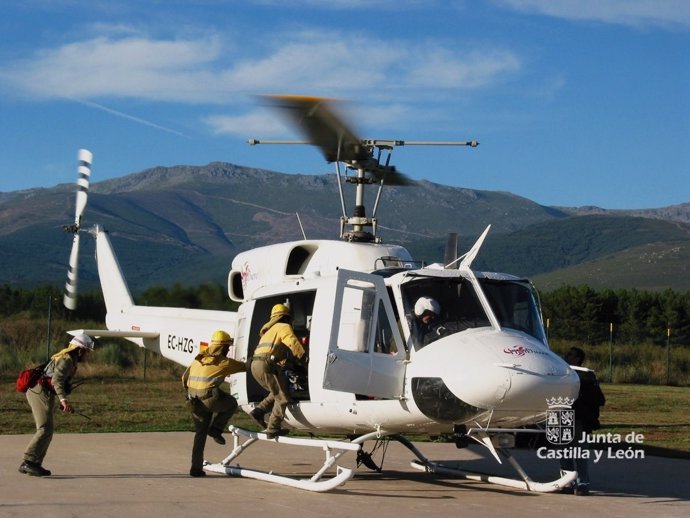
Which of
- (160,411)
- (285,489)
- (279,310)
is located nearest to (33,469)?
(285,489)

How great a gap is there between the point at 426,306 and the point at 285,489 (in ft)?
8.62

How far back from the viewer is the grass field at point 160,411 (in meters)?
19.2

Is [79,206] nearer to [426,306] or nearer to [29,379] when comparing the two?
[29,379]

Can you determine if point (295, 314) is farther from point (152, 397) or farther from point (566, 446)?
point (152, 397)

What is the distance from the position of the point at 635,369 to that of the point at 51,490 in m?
29.3

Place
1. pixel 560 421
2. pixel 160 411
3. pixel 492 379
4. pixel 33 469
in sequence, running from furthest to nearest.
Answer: pixel 160 411 < pixel 33 469 < pixel 560 421 < pixel 492 379

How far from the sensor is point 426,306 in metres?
11.7

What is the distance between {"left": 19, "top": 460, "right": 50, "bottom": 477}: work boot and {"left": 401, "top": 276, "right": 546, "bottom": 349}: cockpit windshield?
457cm

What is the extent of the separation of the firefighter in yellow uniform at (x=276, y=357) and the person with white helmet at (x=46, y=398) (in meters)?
2.12

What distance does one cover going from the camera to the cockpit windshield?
11664mm

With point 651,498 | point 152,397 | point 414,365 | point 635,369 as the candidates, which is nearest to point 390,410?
point 414,365

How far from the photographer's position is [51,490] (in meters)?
11.6

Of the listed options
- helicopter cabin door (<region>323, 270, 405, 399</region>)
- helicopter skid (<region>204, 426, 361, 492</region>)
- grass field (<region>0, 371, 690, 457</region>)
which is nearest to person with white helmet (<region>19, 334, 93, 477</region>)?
helicopter skid (<region>204, 426, 361, 492</region>)

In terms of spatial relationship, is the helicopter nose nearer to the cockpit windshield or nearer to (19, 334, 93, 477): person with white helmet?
the cockpit windshield
